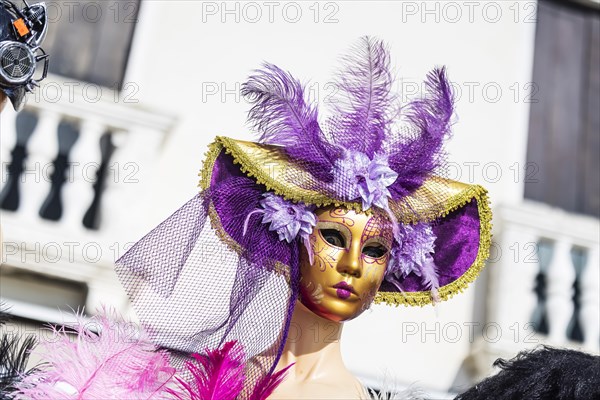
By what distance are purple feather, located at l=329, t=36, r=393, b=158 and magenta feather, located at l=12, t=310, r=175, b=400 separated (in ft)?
2.17

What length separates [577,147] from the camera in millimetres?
5121

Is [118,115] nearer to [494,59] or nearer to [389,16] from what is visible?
[389,16]

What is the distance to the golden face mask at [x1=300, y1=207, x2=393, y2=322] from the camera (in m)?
2.33

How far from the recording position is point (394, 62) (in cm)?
460

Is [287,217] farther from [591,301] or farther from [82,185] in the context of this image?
[591,301]

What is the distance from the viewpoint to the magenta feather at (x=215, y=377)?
7.04 ft

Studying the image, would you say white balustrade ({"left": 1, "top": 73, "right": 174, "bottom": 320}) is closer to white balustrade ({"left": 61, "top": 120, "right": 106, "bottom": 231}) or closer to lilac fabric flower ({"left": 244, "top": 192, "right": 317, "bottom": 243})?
white balustrade ({"left": 61, "top": 120, "right": 106, "bottom": 231})

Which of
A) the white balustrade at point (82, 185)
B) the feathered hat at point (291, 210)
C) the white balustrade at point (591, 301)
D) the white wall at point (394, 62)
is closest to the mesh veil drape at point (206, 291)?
the feathered hat at point (291, 210)

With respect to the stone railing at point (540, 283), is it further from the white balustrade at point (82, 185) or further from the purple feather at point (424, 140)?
the purple feather at point (424, 140)

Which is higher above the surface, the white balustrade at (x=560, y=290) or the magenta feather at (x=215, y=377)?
the white balustrade at (x=560, y=290)

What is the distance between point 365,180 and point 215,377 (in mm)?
570

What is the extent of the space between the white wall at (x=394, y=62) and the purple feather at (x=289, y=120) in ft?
5.68

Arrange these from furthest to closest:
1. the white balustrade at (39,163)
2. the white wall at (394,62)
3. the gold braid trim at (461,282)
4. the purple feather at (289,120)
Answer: the white wall at (394,62) < the white balustrade at (39,163) < the gold braid trim at (461,282) < the purple feather at (289,120)

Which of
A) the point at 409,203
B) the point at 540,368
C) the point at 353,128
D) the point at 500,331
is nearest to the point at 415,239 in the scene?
the point at 409,203
